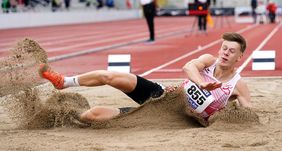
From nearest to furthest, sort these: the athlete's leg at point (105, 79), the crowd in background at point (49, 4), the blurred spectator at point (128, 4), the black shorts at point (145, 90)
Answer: the athlete's leg at point (105, 79)
the black shorts at point (145, 90)
the crowd in background at point (49, 4)
the blurred spectator at point (128, 4)

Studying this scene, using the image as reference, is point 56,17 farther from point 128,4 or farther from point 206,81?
point 206,81

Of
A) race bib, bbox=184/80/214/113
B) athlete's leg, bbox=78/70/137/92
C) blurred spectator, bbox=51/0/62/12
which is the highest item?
athlete's leg, bbox=78/70/137/92

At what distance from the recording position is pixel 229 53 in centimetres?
591

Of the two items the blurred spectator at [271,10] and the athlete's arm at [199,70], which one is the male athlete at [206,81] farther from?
the blurred spectator at [271,10]

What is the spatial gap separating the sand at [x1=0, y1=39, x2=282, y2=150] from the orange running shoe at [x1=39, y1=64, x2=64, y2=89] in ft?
0.76

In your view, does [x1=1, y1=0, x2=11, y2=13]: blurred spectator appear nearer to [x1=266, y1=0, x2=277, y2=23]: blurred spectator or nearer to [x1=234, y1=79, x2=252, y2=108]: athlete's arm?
[x1=266, y1=0, x2=277, y2=23]: blurred spectator

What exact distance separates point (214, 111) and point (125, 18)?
152 feet

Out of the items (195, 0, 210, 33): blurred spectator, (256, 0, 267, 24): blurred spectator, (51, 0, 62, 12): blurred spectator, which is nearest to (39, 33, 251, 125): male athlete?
(195, 0, 210, 33): blurred spectator


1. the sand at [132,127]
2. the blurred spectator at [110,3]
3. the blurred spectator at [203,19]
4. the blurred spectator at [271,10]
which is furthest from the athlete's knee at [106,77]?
the blurred spectator at [110,3]

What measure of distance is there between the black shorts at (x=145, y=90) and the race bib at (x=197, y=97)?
32cm

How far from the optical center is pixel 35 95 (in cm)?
645

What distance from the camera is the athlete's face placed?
5.90 m

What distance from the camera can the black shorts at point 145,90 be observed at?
20.6 ft

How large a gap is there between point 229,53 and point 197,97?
0.49 metres
